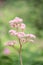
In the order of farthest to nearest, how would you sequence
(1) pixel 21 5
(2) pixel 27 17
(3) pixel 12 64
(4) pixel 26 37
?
(1) pixel 21 5 < (2) pixel 27 17 < (3) pixel 12 64 < (4) pixel 26 37

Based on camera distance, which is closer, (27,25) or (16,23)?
(16,23)

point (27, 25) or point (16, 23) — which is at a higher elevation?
point (27, 25)

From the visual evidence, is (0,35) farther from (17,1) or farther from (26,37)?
(17,1)

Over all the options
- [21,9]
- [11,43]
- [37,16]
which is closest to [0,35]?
[11,43]

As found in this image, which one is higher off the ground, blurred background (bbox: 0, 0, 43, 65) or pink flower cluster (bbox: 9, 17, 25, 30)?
blurred background (bbox: 0, 0, 43, 65)

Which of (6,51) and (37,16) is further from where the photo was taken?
(37,16)

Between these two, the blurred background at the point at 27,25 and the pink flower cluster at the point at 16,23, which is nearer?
the pink flower cluster at the point at 16,23

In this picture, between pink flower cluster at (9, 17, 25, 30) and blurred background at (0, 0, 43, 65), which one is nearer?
pink flower cluster at (9, 17, 25, 30)

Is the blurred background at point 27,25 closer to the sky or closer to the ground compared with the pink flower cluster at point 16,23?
closer to the sky
